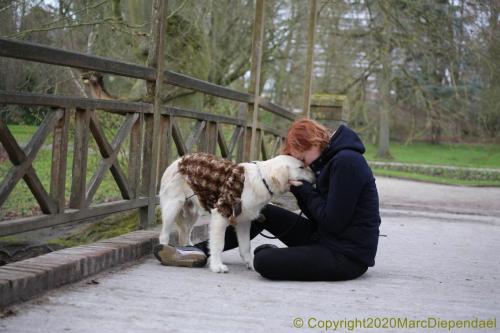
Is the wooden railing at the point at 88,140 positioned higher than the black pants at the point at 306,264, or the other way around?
the wooden railing at the point at 88,140

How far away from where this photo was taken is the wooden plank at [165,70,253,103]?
20.7 ft

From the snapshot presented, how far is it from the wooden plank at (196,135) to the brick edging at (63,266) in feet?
4.44

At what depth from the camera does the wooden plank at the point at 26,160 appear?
4.06 metres

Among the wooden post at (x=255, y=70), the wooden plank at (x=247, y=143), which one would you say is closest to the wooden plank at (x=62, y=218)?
the wooden plank at (x=247, y=143)

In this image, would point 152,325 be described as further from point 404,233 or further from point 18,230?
point 404,233

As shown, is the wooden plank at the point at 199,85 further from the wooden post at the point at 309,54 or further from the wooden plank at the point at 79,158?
the wooden post at the point at 309,54

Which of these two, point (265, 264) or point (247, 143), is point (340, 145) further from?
point (247, 143)

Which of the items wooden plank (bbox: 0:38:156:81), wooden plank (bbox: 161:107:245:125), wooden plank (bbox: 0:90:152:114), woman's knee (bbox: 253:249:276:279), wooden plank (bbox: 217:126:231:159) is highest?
wooden plank (bbox: 0:38:156:81)

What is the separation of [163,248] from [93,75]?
152 inches

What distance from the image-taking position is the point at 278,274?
489cm

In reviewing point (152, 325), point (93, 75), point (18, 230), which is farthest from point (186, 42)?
point (152, 325)

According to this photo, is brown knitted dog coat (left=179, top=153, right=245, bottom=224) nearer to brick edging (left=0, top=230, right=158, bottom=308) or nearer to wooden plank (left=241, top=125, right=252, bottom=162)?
brick edging (left=0, top=230, right=158, bottom=308)

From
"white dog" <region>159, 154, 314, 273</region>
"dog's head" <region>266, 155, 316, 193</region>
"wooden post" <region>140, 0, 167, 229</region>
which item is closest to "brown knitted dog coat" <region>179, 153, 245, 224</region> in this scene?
"white dog" <region>159, 154, 314, 273</region>

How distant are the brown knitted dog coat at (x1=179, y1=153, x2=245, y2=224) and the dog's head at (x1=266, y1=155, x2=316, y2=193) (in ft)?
0.93
